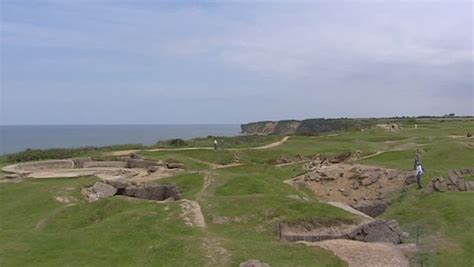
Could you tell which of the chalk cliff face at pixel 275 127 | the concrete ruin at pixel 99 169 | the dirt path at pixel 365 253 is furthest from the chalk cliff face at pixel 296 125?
the dirt path at pixel 365 253

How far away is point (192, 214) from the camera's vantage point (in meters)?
20.6

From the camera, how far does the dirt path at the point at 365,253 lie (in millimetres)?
16078

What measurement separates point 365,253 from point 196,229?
20.2 ft

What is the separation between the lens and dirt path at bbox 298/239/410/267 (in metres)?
16.1

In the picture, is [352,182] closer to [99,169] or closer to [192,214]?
[192,214]

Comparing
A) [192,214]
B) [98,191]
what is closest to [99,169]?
[98,191]

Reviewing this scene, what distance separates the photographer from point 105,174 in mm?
36719

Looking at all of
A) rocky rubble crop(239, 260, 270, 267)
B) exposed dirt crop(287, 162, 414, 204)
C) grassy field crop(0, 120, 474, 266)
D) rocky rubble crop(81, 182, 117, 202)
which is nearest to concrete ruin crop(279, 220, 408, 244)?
grassy field crop(0, 120, 474, 266)

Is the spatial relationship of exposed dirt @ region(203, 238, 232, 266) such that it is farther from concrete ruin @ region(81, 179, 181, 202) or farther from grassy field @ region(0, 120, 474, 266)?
concrete ruin @ region(81, 179, 181, 202)

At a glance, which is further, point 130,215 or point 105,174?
point 105,174

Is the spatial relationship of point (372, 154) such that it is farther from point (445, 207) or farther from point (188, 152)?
point (445, 207)

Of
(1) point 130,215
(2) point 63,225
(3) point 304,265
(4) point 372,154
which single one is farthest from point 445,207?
(4) point 372,154

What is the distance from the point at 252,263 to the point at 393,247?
5.64 m

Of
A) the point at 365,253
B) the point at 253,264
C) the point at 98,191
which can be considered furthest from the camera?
the point at 98,191
